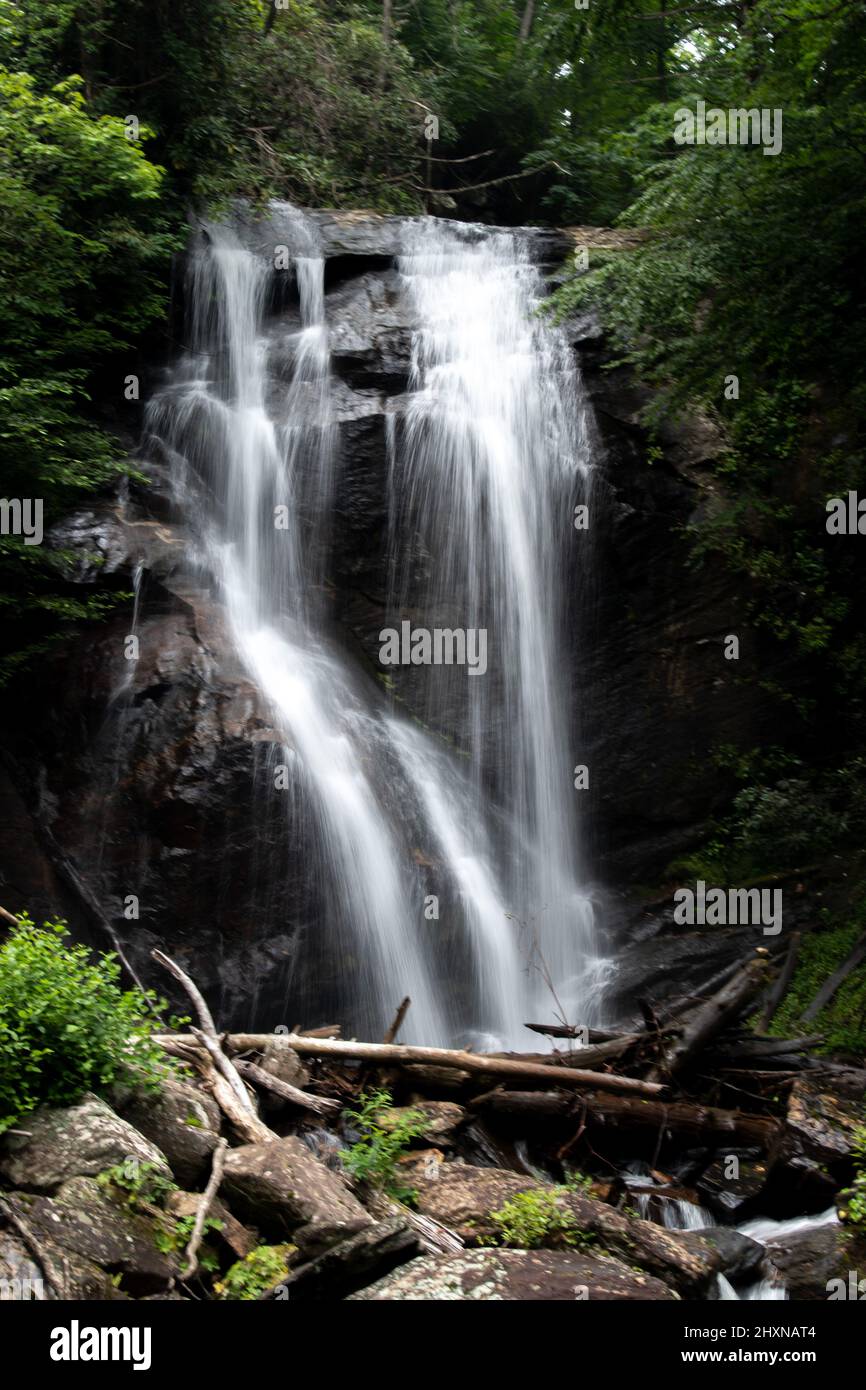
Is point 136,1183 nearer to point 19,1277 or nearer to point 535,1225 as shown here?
point 19,1277

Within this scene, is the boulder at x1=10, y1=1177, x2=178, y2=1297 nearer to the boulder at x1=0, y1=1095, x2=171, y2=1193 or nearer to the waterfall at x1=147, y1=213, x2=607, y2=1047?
the boulder at x1=0, y1=1095, x2=171, y2=1193

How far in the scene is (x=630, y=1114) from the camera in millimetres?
7062

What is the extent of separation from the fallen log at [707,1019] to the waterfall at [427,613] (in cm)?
267

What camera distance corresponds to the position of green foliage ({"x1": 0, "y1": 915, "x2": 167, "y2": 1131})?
4.93 metres

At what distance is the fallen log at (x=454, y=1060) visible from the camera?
7.00 metres

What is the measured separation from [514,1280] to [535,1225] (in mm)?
719

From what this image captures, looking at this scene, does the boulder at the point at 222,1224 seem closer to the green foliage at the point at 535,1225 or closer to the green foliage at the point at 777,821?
the green foliage at the point at 535,1225

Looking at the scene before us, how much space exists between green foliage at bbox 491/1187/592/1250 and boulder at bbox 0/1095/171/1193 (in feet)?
5.64

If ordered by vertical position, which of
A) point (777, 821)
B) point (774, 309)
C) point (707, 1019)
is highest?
point (774, 309)

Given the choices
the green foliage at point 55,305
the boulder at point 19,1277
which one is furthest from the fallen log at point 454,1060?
the green foliage at point 55,305

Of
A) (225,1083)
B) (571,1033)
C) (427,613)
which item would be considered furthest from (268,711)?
(225,1083)

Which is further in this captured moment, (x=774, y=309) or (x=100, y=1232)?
(x=774, y=309)

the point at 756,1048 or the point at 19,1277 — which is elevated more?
the point at 19,1277

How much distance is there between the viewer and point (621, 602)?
12.5 m
